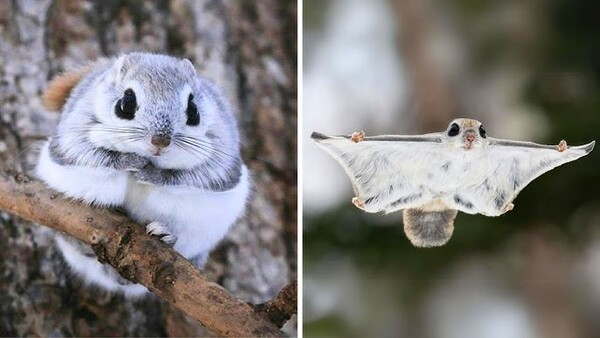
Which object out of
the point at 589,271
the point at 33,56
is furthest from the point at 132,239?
the point at 589,271

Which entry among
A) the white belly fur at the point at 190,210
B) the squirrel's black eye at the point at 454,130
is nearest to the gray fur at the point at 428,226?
the squirrel's black eye at the point at 454,130

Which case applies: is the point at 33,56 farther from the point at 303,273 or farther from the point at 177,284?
the point at 303,273

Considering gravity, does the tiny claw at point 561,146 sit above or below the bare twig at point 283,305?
above

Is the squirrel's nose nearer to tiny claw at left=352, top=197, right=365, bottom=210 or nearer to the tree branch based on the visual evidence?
the tree branch

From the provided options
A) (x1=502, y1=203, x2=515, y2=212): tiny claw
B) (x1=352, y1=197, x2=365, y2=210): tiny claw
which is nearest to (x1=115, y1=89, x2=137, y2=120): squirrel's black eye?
(x1=352, y1=197, x2=365, y2=210): tiny claw

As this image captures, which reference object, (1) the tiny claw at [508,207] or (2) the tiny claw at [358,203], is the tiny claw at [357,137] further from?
(1) the tiny claw at [508,207]

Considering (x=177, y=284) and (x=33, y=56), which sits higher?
(x=33, y=56)
